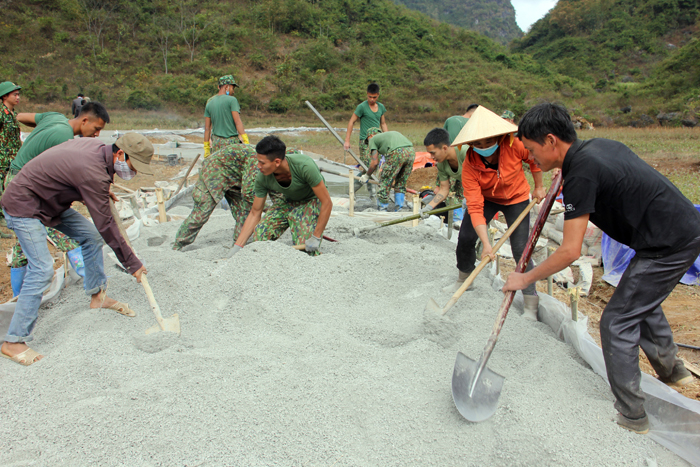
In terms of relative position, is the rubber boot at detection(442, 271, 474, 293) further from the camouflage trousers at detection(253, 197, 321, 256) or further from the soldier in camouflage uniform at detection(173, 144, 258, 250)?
the soldier in camouflage uniform at detection(173, 144, 258, 250)

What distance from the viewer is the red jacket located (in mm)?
2260

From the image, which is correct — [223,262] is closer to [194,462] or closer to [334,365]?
[334,365]

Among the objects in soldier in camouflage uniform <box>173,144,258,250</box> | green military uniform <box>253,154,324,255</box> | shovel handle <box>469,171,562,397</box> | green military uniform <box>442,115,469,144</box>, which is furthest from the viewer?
green military uniform <box>442,115,469,144</box>

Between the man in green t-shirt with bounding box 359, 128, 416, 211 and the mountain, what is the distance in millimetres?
58189

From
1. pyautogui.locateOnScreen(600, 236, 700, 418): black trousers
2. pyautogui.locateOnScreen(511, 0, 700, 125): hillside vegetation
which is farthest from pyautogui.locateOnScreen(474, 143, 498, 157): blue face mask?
pyautogui.locateOnScreen(511, 0, 700, 125): hillside vegetation

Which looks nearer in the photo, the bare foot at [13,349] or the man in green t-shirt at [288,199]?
the bare foot at [13,349]

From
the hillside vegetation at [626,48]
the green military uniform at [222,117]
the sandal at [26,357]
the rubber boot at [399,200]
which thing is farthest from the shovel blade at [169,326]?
the hillside vegetation at [626,48]

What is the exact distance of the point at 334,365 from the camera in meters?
1.86

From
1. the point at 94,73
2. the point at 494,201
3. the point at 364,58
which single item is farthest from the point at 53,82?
the point at 494,201

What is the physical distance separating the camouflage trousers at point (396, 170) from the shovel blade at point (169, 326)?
9.47 ft

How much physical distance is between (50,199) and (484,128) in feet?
6.89

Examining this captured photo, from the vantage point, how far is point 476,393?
1.59 m

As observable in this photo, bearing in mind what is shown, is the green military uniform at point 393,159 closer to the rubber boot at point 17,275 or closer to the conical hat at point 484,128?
the conical hat at point 484,128

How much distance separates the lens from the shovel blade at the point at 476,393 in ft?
5.05
